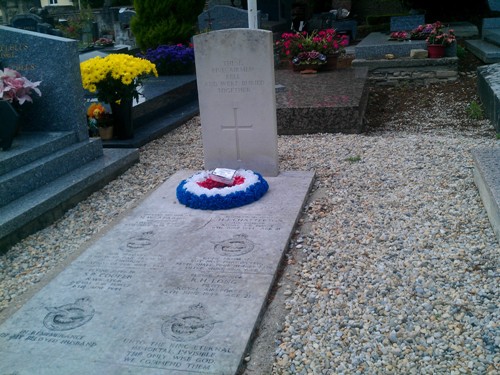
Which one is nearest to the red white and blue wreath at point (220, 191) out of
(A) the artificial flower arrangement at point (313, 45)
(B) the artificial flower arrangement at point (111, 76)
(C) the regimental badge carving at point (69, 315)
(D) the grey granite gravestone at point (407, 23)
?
(C) the regimental badge carving at point (69, 315)

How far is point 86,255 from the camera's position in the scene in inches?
139

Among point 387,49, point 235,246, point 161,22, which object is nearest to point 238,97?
point 235,246

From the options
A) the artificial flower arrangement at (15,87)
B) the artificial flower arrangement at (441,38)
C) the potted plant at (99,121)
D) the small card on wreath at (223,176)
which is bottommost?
the small card on wreath at (223,176)

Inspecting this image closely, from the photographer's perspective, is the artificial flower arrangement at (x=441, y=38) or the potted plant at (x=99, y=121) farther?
the artificial flower arrangement at (x=441, y=38)

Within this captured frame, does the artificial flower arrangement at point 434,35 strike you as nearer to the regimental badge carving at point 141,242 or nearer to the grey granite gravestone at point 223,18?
the grey granite gravestone at point 223,18

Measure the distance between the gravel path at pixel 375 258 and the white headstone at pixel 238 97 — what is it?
1.98 feet

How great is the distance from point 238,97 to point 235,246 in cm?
165

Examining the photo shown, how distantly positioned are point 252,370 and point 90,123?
14.2 ft

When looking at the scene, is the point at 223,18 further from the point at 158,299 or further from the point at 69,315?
the point at 69,315

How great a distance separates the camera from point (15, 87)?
185 inches

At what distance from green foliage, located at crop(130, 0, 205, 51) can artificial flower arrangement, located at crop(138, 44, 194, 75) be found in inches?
40.4

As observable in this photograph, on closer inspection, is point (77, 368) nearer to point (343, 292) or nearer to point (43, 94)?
point (343, 292)

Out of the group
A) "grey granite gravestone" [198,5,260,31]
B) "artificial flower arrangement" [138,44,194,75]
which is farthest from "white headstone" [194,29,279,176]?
"grey granite gravestone" [198,5,260,31]

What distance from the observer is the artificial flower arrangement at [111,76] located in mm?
5809
